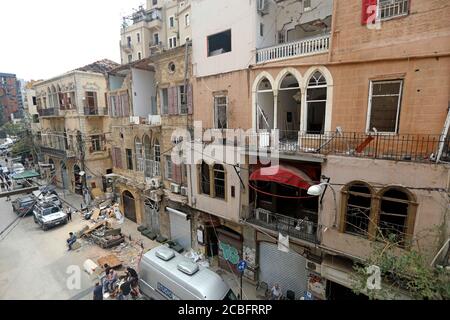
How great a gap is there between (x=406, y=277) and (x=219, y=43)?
12.3 m

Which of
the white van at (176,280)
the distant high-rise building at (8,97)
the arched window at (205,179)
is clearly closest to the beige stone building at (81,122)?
the arched window at (205,179)

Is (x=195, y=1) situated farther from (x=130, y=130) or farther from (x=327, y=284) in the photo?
(x=327, y=284)

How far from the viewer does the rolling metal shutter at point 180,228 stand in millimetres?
15181

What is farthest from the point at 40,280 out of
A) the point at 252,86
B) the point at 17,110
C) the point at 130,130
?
the point at 17,110

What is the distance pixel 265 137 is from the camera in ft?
32.6

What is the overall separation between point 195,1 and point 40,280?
1786cm

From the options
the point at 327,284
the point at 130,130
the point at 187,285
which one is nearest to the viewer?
the point at 187,285

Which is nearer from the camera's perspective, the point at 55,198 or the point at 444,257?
the point at 444,257

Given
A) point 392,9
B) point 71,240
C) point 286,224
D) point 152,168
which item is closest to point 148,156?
point 152,168

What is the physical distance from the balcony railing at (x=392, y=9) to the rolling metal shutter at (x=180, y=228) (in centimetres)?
1350

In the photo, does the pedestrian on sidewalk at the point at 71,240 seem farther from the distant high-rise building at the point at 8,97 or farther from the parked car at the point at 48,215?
the distant high-rise building at the point at 8,97

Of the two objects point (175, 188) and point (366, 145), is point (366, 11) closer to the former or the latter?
point (366, 145)

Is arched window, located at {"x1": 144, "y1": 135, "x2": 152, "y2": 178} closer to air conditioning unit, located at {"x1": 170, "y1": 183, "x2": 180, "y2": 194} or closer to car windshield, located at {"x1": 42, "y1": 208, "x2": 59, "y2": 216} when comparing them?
air conditioning unit, located at {"x1": 170, "y1": 183, "x2": 180, "y2": 194}

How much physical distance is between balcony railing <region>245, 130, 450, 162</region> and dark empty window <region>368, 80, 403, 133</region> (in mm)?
384
